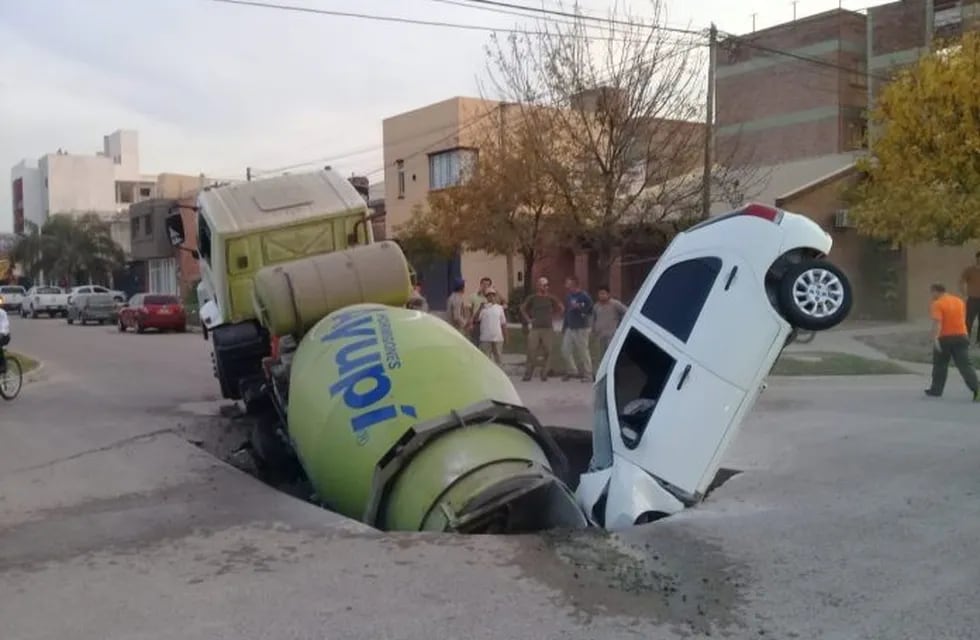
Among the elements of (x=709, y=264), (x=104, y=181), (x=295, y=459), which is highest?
(x=104, y=181)

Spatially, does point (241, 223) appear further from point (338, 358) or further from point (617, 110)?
point (617, 110)

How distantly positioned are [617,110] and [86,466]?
44.0ft

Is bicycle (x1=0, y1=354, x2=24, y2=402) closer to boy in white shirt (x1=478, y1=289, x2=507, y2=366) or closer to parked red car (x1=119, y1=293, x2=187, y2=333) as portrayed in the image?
boy in white shirt (x1=478, y1=289, x2=507, y2=366)

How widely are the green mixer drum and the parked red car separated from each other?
2705cm

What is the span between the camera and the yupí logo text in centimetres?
777

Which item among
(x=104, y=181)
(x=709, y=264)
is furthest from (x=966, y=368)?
(x=104, y=181)

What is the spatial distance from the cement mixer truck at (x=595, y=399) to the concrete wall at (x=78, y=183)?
101895mm

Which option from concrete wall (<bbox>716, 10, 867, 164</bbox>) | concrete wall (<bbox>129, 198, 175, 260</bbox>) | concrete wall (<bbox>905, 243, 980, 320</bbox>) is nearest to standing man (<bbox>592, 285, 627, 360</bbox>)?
concrete wall (<bbox>905, 243, 980, 320</bbox>)

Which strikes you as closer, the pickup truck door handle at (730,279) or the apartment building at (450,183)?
the pickup truck door handle at (730,279)

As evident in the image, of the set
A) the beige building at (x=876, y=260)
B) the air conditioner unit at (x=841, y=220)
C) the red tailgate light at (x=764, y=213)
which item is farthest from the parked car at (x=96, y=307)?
the red tailgate light at (x=764, y=213)

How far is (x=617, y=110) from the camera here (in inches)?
801

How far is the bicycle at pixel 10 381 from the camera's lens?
1508cm

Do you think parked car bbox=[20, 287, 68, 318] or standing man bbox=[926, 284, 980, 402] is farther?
parked car bbox=[20, 287, 68, 318]

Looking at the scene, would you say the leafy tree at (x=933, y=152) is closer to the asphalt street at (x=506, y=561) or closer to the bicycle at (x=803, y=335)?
the asphalt street at (x=506, y=561)
